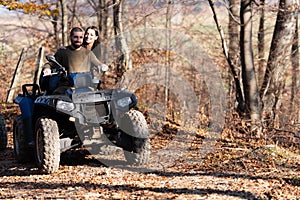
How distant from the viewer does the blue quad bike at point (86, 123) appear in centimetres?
593

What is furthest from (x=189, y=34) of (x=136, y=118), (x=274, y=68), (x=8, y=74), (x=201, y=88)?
(x=136, y=118)

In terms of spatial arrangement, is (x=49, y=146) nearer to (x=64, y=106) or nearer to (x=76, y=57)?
(x=64, y=106)

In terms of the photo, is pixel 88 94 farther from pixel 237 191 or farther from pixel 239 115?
pixel 239 115

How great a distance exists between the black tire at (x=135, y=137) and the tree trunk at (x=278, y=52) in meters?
3.96

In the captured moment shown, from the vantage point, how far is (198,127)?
9.79 metres

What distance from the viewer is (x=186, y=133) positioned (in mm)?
8977

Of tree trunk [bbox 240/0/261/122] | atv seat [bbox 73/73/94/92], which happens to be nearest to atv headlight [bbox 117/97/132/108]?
atv seat [bbox 73/73/94/92]

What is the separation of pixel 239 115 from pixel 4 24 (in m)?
15.6

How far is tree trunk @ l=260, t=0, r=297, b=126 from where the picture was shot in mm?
9570

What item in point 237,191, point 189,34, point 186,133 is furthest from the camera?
point 189,34

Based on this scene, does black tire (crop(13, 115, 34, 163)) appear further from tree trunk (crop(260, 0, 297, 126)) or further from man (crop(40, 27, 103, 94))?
tree trunk (crop(260, 0, 297, 126))

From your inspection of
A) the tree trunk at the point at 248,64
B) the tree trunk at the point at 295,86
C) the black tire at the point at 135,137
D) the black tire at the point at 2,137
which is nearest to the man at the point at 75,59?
the black tire at the point at 135,137

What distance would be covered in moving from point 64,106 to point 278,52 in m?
5.39

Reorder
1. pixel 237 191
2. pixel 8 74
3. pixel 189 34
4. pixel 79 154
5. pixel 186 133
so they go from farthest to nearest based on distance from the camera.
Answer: pixel 189 34
pixel 8 74
pixel 186 133
pixel 79 154
pixel 237 191
